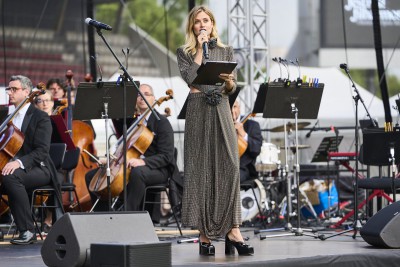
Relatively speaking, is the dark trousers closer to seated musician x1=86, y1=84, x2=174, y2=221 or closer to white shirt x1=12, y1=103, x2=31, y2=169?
white shirt x1=12, y1=103, x2=31, y2=169

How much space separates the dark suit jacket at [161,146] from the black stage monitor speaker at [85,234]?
2263 mm

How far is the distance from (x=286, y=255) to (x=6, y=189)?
2.51 meters

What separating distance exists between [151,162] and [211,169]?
6.41 ft

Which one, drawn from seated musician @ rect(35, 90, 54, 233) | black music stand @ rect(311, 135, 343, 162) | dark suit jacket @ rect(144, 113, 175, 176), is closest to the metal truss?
black music stand @ rect(311, 135, 343, 162)

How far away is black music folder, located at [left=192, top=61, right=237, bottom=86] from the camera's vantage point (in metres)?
5.48

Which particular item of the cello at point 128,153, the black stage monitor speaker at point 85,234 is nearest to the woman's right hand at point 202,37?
the black stage monitor speaker at point 85,234

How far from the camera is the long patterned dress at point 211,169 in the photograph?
5777mm

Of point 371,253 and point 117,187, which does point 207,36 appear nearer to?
point 371,253

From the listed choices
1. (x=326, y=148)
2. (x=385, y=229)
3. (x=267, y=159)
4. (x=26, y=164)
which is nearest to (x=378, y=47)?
(x=326, y=148)

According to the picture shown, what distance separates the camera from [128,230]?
213 inches

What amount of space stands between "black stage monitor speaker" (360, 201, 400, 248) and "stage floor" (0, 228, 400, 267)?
0.23 feet

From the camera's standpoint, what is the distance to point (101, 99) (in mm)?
7145

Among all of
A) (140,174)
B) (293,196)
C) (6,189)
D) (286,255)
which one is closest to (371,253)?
(286,255)

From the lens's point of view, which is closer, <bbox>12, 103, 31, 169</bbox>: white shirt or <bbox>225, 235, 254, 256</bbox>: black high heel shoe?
<bbox>225, 235, 254, 256</bbox>: black high heel shoe
